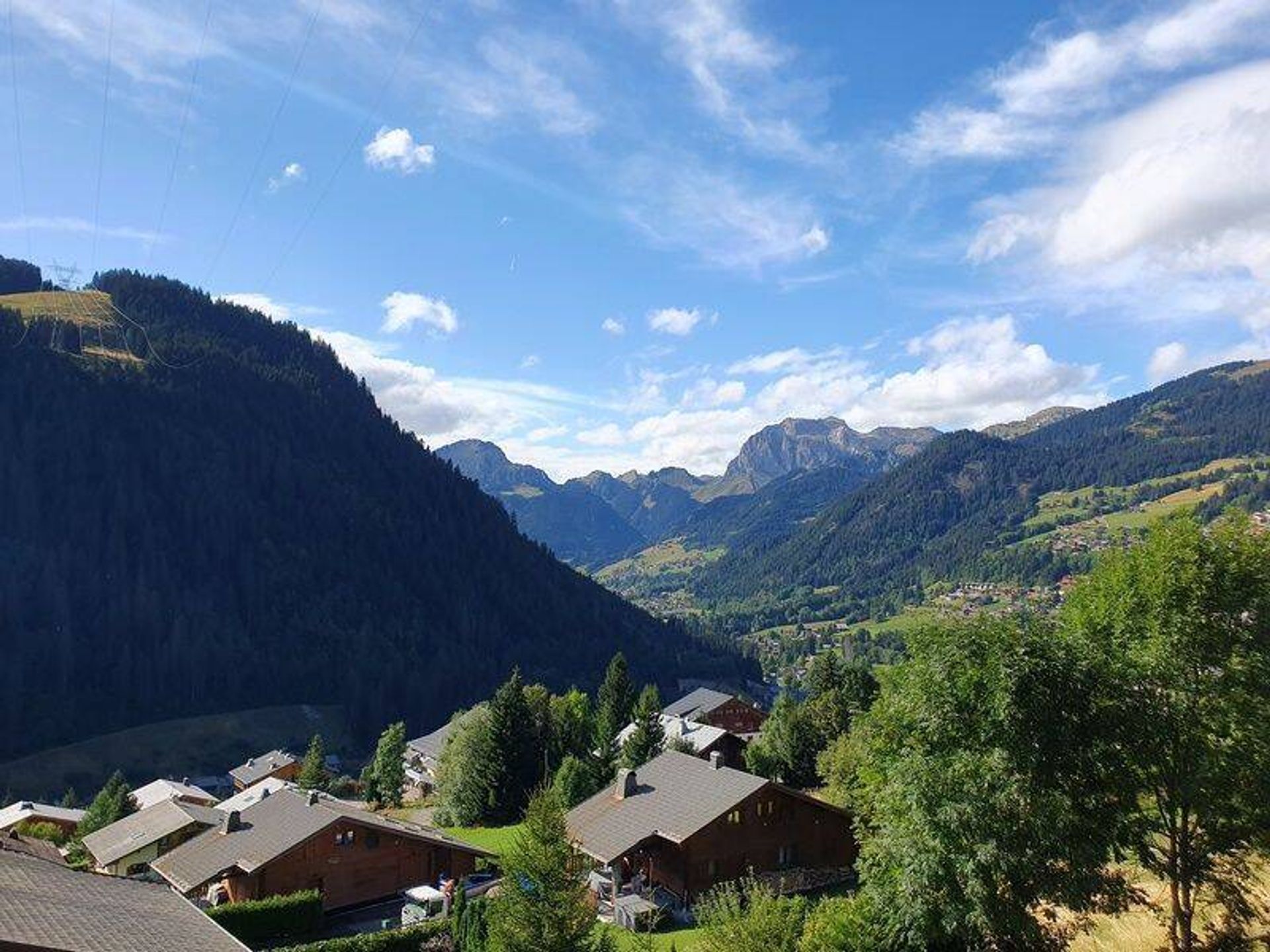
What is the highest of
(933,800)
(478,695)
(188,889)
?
(933,800)

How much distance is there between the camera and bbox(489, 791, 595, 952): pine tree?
90.2ft

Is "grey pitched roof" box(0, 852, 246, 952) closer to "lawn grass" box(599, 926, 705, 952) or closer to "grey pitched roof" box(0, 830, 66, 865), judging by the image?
"lawn grass" box(599, 926, 705, 952)

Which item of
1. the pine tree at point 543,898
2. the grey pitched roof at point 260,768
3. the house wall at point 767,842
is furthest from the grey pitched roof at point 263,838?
the grey pitched roof at point 260,768

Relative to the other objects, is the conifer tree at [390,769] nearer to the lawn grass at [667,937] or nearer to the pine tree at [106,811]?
the pine tree at [106,811]

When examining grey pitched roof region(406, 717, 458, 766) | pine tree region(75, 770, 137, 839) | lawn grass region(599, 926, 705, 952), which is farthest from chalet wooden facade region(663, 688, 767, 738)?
lawn grass region(599, 926, 705, 952)

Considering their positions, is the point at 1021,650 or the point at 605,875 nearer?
the point at 1021,650

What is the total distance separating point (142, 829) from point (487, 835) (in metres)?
28.2

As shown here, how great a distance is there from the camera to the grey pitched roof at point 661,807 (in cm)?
4694

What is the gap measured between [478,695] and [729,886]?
181964 mm

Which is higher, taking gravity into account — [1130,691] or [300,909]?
[1130,691]

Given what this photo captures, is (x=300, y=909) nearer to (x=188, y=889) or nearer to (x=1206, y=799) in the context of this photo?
(x=188, y=889)

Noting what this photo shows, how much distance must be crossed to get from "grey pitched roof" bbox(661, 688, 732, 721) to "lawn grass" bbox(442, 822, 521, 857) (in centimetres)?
4751

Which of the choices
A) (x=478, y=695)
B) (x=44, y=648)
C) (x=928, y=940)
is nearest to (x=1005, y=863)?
(x=928, y=940)

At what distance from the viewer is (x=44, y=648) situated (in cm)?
17375
